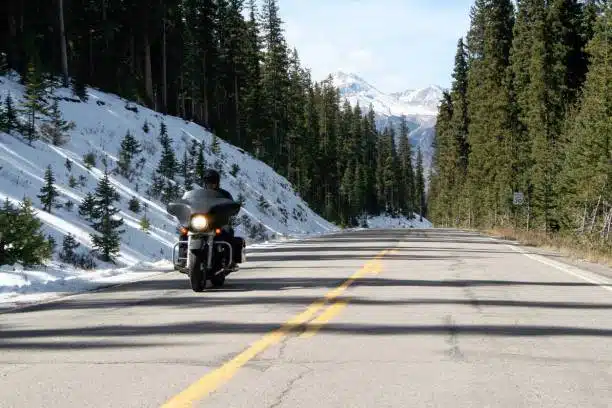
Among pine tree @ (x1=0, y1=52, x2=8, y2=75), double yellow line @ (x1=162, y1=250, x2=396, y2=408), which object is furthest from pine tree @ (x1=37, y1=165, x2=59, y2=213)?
pine tree @ (x1=0, y1=52, x2=8, y2=75)

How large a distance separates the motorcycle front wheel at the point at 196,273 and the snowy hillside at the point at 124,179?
26.4ft

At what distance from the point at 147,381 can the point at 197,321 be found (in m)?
3.07

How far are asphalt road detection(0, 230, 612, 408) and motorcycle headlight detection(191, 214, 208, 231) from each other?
1.07 m

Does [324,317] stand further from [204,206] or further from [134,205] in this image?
[134,205]

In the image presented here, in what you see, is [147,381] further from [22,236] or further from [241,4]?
[241,4]

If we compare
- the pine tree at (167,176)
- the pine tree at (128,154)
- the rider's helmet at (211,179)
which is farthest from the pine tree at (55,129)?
the rider's helmet at (211,179)

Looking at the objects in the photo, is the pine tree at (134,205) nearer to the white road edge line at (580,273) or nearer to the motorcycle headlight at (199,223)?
the white road edge line at (580,273)

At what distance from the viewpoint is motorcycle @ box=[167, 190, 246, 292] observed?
1131 centimetres

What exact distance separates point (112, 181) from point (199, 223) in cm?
1877

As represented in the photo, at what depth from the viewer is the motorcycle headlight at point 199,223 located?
11359mm

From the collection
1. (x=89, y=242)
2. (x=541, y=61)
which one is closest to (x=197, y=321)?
(x=89, y=242)

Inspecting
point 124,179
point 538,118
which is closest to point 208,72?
point 538,118

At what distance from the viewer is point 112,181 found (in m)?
29.1

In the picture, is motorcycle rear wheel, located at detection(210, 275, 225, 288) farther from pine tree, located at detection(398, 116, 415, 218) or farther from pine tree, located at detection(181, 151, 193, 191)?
pine tree, located at detection(398, 116, 415, 218)
